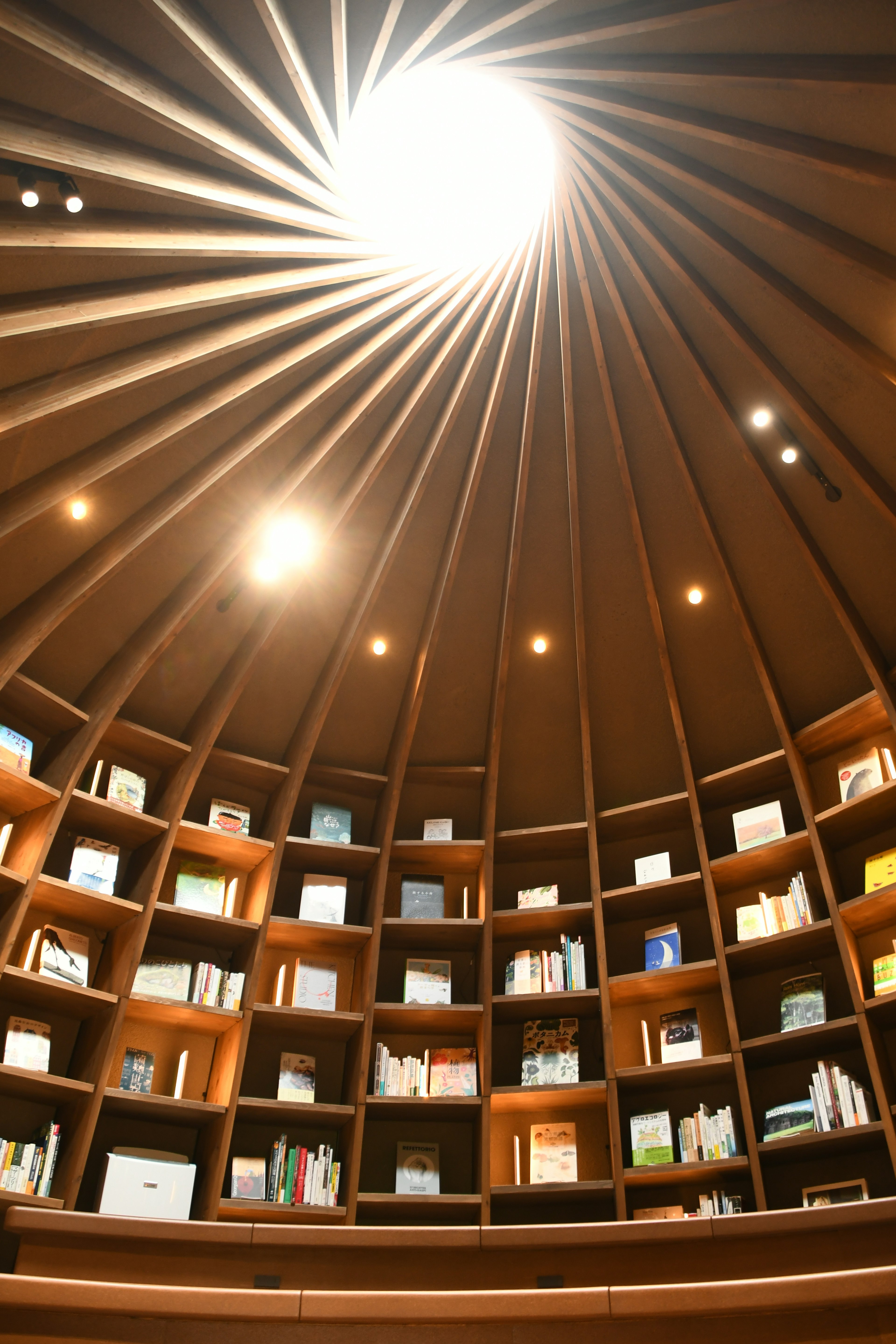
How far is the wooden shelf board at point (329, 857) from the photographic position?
730cm

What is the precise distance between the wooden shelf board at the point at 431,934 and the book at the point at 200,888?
116 centimetres

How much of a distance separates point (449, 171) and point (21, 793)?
457 centimetres

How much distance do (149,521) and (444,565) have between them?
1.98m

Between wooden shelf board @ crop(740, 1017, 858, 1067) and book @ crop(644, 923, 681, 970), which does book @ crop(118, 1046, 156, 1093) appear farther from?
wooden shelf board @ crop(740, 1017, 858, 1067)

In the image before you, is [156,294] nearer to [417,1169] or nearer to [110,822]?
[110,822]

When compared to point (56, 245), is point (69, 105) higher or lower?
higher

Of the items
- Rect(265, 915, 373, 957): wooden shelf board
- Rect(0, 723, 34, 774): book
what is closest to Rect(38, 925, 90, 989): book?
Rect(0, 723, 34, 774): book

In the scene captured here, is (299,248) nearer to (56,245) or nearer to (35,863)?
(56,245)

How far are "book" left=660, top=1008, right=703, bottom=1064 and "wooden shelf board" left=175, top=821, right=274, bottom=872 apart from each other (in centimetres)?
291

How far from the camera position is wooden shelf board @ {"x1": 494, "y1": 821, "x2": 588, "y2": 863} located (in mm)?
7484

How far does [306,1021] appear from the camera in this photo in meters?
6.77

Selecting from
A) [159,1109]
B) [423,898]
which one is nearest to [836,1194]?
[423,898]

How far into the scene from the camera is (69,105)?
4.50 m

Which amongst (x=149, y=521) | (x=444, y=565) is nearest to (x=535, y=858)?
(x=444, y=565)
